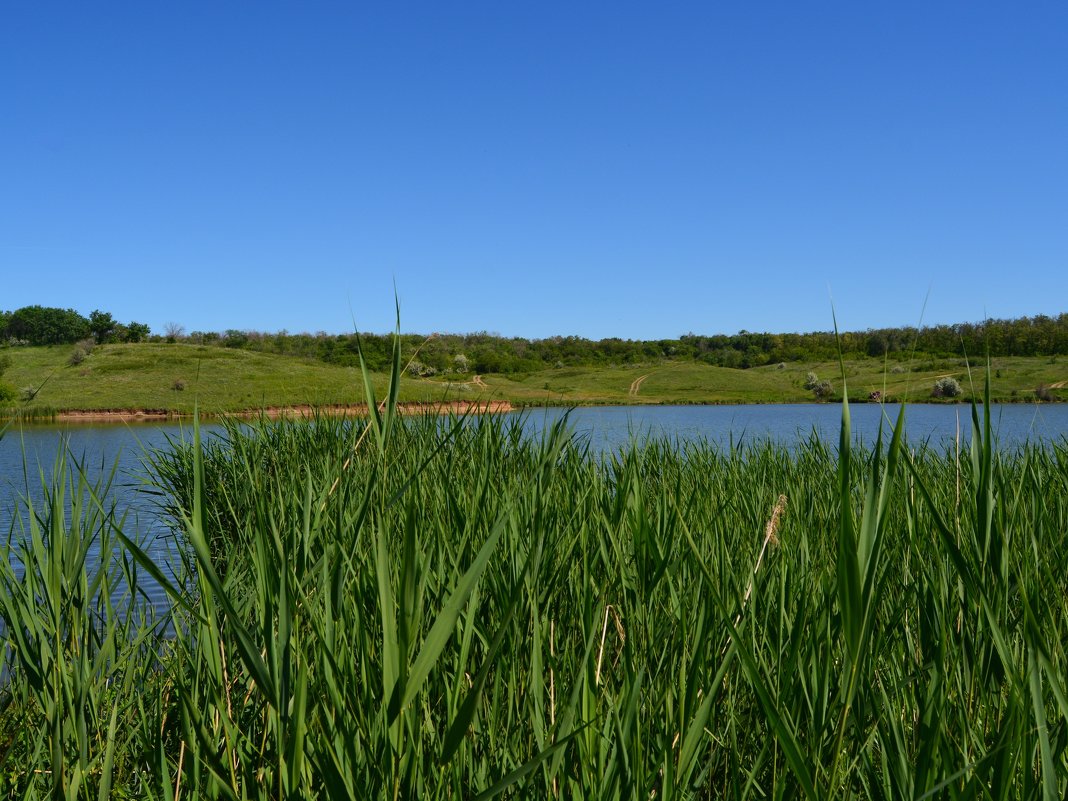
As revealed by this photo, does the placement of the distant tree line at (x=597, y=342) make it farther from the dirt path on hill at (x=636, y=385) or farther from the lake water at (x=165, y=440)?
the lake water at (x=165, y=440)

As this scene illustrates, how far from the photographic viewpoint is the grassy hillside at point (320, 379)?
117 ft

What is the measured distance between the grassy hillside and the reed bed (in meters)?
24.8

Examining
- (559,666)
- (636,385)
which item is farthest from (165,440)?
(636,385)

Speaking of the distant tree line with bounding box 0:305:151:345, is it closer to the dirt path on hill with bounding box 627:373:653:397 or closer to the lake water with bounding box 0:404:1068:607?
the lake water with bounding box 0:404:1068:607

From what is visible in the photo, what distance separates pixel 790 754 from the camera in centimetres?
109

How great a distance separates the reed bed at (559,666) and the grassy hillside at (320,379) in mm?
24792

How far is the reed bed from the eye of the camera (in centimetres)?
109

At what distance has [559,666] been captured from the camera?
6.23 feet

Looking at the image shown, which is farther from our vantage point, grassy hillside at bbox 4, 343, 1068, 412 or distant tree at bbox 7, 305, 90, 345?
distant tree at bbox 7, 305, 90, 345

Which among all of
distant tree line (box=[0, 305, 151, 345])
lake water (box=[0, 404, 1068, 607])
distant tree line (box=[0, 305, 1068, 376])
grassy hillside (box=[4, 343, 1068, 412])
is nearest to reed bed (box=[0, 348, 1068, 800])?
lake water (box=[0, 404, 1068, 607])

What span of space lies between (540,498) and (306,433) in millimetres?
4683

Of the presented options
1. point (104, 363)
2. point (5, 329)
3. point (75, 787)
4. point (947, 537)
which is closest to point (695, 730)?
point (947, 537)

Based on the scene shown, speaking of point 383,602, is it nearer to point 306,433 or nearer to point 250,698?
point 250,698

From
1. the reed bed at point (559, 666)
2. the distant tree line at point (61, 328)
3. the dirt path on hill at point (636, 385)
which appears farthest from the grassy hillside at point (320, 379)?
the reed bed at point (559, 666)
